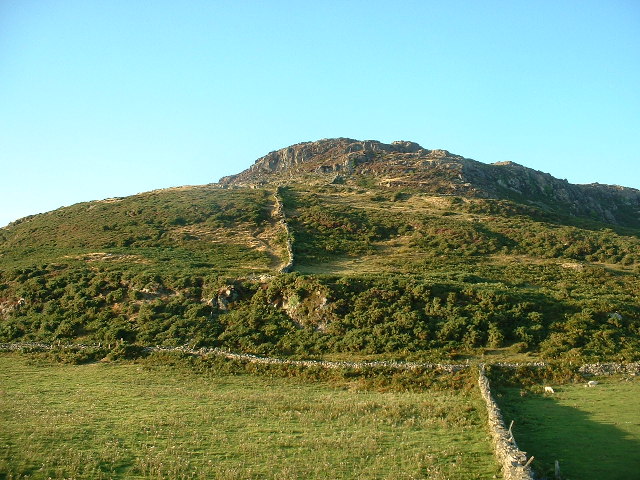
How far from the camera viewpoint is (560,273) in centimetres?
4253

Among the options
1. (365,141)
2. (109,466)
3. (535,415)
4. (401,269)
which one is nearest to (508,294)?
(401,269)

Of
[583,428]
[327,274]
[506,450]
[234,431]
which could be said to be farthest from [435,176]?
[506,450]

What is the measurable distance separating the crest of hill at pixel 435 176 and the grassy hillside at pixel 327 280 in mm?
17596

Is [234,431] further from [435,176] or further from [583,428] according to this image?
[435,176]

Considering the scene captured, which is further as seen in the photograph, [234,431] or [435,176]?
[435,176]

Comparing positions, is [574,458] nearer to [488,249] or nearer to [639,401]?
[639,401]

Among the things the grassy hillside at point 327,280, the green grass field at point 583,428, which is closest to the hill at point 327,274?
the grassy hillside at point 327,280

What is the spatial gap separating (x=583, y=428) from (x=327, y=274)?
23.6 metres

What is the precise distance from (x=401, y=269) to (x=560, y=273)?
45.9ft

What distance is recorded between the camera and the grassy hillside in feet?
96.5

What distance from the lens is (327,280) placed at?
3581cm

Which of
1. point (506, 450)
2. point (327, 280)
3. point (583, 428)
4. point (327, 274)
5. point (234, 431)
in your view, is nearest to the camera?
point (506, 450)

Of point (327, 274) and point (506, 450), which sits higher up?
point (327, 274)

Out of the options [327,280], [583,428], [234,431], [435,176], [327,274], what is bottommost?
[583,428]
